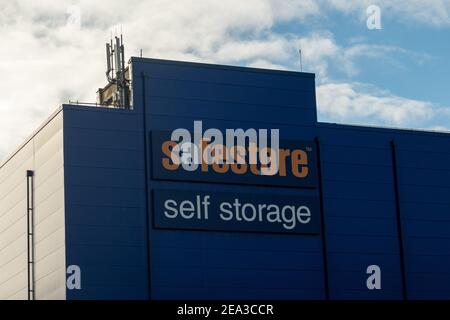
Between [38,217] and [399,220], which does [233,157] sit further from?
[38,217]

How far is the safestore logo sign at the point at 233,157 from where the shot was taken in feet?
231

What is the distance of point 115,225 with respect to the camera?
6831 cm

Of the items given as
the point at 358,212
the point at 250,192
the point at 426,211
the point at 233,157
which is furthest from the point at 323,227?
the point at 426,211

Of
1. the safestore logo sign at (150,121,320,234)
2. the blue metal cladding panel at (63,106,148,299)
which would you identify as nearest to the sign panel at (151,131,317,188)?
the safestore logo sign at (150,121,320,234)

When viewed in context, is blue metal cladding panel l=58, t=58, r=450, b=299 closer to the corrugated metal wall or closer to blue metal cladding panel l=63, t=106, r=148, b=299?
blue metal cladding panel l=63, t=106, r=148, b=299

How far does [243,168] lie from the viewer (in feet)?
237

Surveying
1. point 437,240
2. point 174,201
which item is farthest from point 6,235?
point 437,240

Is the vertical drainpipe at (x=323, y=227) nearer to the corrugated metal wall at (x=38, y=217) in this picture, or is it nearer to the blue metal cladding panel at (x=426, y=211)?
the blue metal cladding panel at (x=426, y=211)

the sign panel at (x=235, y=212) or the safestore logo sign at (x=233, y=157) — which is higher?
the safestore logo sign at (x=233, y=157)

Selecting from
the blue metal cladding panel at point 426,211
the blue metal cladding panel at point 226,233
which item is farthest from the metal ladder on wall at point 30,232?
the blue metal cladding panel at point 426,211

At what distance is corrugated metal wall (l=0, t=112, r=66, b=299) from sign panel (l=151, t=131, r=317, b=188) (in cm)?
638

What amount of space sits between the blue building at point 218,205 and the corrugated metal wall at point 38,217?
17 centimetres

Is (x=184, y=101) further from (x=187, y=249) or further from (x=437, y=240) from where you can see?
(x=437, y=240)
